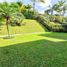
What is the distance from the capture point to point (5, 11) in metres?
20.6

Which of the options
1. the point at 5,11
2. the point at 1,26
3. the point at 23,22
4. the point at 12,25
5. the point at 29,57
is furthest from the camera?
the point at 23,22

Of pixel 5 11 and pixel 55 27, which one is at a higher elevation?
pixel 5 11

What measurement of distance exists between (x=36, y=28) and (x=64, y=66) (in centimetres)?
2214

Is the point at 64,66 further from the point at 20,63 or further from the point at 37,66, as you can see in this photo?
the point at 20,63

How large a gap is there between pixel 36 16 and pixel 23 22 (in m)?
5.25

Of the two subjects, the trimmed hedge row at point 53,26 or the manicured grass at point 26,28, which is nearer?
the manicured grass at point 26,28

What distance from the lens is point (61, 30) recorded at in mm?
31594

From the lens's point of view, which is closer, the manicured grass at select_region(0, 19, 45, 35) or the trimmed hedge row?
the manicured grass at select_region(0, 19, 45, 35)

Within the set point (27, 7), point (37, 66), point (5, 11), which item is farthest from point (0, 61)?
point (27, 7)

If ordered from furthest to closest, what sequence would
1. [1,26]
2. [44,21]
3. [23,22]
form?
1. [44,21]
2. [23,22]
3. [1,26]

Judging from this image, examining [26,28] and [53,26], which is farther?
[53,26]

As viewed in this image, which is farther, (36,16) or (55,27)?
(36,16)

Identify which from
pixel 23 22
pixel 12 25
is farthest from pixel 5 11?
pixel 23 22

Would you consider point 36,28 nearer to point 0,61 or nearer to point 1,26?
point 1,26
